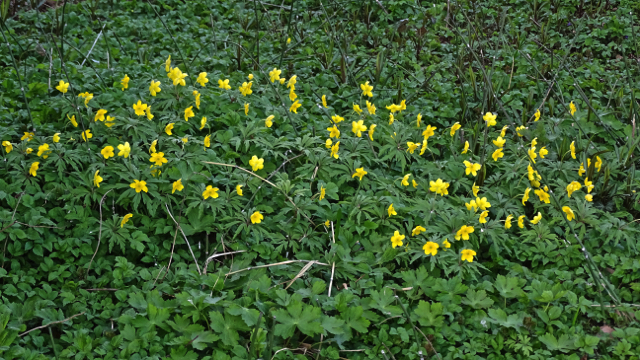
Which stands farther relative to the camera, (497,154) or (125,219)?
(497,154)

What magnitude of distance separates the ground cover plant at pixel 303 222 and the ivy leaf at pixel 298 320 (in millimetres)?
10

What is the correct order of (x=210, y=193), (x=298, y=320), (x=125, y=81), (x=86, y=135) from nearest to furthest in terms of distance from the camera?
1. (x=298, y=320)
2. (x=210, y=193)
3. (x=86, y=135)
4. (x=125, y=81)

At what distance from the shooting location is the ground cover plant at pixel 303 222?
2539 millimetres

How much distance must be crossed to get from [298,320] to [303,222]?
71 cm

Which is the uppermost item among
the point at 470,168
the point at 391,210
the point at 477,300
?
the point at 470,168

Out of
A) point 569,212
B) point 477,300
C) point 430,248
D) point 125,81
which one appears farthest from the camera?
point 125,81

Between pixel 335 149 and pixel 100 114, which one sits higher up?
pixel 100 114

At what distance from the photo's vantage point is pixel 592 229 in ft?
10.3

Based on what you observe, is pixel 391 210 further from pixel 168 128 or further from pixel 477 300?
pixel 168 128

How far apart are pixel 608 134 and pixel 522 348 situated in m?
2.08

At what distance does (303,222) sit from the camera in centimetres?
306

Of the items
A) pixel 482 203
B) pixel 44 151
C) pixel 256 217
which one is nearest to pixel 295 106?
pixel 256 217

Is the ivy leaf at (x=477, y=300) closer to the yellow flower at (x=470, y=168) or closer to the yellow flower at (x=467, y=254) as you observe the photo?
the yellow flower at (x=467, y=254)

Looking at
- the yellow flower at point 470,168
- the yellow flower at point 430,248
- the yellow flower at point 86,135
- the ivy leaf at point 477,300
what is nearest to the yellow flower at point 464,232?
the yellow flower at point 430,248
